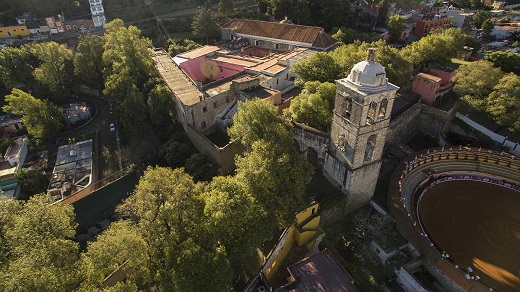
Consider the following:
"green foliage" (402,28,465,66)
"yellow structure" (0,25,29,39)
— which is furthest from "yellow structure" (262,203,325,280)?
"yellow structure" (0,25,29,39)

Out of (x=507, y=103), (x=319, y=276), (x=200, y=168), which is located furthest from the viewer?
(x=507, y=103)

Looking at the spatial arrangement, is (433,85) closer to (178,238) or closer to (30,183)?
(178,238)

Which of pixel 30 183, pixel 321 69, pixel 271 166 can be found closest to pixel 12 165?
pixel 30 183

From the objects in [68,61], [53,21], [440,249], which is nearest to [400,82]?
[440,249]

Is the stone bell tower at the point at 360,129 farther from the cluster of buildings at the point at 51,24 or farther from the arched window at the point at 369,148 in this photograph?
the cluster of buildings at the point at 51,24

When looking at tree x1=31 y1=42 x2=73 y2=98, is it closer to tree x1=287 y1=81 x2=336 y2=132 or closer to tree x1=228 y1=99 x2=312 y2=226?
tree x1=228 y1=99 x2=312 y2=226

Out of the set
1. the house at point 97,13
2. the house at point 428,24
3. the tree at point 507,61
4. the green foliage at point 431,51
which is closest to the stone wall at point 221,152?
the green foliage at point 431,51
